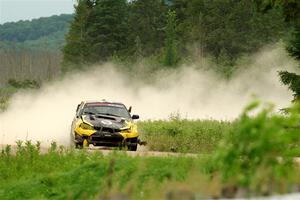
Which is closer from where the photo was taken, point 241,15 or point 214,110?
point 214,110

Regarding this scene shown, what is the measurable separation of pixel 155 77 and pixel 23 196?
6290cm

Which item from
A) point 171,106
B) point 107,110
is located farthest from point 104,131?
point 171,106

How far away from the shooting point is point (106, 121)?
25500 millimetres

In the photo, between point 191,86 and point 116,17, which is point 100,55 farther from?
point 191,86

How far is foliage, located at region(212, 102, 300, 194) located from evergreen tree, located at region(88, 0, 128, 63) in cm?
8558

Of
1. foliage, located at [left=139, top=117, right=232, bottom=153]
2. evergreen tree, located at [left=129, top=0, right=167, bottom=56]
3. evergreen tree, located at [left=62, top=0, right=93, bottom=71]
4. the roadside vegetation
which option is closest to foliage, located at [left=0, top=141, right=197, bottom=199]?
the roadside vegetation

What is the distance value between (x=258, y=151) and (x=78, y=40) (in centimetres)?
8751

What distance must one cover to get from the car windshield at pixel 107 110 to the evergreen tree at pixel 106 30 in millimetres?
68108

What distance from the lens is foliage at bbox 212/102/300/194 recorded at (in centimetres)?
897

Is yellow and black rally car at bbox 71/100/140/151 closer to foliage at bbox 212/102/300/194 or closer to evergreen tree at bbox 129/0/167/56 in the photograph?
foliage at bbox 212/102/300/194

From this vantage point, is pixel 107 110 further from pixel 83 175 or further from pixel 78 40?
pixel 78 40

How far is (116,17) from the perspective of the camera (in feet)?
321

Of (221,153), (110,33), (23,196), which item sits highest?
(110,33)

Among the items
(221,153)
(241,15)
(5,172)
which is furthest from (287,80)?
(241,15)
